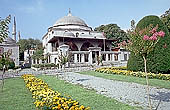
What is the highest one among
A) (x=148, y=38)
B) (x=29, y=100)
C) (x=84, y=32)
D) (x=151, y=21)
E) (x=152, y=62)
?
(x=84, y=32)

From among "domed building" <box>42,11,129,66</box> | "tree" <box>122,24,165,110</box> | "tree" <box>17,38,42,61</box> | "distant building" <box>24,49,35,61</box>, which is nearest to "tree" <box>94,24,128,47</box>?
"domed building" <box>42,11,129,66</box>

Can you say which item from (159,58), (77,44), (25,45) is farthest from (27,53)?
(159,58)

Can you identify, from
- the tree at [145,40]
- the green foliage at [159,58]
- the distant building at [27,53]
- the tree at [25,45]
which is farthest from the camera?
the tree at [25,45]

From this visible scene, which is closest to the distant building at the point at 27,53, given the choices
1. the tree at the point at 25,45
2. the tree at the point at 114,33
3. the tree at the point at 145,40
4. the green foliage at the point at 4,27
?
the tree at the point at 25,45

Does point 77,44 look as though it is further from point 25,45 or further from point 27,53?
point 25,45

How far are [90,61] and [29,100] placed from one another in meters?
25.1

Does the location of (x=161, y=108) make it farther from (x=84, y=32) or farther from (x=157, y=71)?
(x=84, y=32)

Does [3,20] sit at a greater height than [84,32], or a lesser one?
lesser

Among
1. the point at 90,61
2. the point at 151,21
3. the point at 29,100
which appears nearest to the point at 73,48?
the point at 90,61

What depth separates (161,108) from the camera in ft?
17.4

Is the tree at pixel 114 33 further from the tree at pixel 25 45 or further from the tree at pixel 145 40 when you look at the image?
the tree at pixel 145 40

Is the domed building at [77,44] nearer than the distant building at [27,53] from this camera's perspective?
Yes

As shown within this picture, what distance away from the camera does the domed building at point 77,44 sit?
30736 millimetres

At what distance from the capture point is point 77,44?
38438 millimetres
